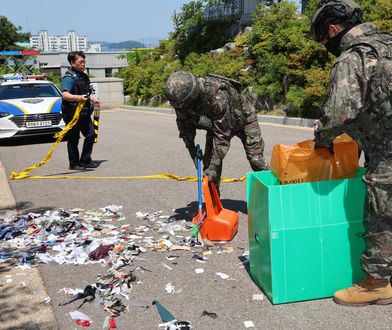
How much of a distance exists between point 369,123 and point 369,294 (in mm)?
1173

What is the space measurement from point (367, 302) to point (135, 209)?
3408mm

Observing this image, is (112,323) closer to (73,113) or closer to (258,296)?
(258,296)

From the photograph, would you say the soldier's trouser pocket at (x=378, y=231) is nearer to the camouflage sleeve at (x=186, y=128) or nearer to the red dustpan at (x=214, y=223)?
the red dustpan at (x=214, y=223)

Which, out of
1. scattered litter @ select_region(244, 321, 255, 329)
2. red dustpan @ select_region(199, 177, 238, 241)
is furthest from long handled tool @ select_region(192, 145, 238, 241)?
scattered litter @ select_region(244, 321, 255, 329)

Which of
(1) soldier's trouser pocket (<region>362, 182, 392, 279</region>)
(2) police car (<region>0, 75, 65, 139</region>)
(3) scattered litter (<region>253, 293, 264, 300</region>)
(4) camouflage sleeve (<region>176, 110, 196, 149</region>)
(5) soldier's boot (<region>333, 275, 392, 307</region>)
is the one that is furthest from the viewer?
(2) police car (<region>0, 75, 65, 139</region>)

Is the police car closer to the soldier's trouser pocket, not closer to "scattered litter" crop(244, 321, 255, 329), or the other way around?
"scattered litter" crop(244, 321, 255, 329)

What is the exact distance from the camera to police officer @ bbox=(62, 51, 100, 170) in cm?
839

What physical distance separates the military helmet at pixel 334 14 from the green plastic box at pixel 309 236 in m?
1.05

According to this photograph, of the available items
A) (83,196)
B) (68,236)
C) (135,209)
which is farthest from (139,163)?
(68,236)

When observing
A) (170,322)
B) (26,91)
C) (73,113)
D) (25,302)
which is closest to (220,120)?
(170,322)

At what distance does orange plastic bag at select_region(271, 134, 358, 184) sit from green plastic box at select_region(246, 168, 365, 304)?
14 cm

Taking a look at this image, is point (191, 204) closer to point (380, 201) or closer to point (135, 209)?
point (135, 209)

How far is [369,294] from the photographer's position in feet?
10.8

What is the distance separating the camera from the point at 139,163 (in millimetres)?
9328
